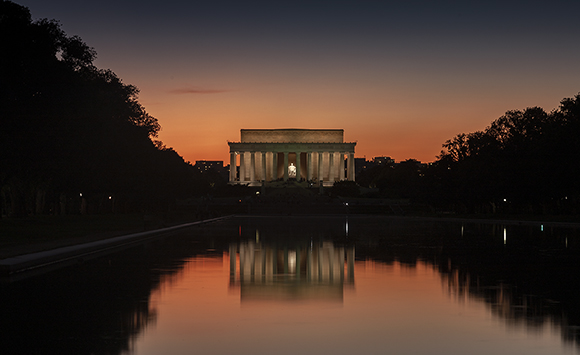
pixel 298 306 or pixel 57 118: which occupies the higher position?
pixel 57 118

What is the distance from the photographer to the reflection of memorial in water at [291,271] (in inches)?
557

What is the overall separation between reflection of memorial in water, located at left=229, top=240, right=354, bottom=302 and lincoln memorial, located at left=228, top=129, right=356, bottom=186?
449ft

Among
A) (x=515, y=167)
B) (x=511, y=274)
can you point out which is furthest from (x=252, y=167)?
(x=511, y=274)

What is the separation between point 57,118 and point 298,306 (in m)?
32.8

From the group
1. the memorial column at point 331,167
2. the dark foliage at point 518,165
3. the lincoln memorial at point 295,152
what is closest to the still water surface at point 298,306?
the dark foliage at point 518,165

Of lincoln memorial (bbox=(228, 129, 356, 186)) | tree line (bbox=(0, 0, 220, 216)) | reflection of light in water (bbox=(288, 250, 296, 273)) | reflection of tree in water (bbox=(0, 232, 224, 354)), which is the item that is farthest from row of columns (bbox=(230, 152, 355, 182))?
reflection of tree in water (bbox=(0, 232, 224, 354))

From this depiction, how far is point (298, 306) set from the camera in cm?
1227

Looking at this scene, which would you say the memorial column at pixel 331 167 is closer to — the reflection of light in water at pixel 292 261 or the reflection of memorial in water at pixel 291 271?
the reflection of memorial in water at pixel 291 271

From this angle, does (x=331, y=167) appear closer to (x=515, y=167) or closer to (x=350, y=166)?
(x=350, y=166)

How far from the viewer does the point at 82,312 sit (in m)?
11.6

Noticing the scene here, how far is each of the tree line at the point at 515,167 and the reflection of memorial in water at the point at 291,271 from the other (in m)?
43.4

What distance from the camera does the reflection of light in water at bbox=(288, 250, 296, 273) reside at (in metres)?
19.1

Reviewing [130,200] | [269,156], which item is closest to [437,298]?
[130,200]

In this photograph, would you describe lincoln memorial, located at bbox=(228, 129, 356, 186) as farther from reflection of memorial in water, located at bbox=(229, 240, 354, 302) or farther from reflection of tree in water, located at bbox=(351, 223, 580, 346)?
reflection of memorial in water, located at bbox=(229, 240, 354, 302)
